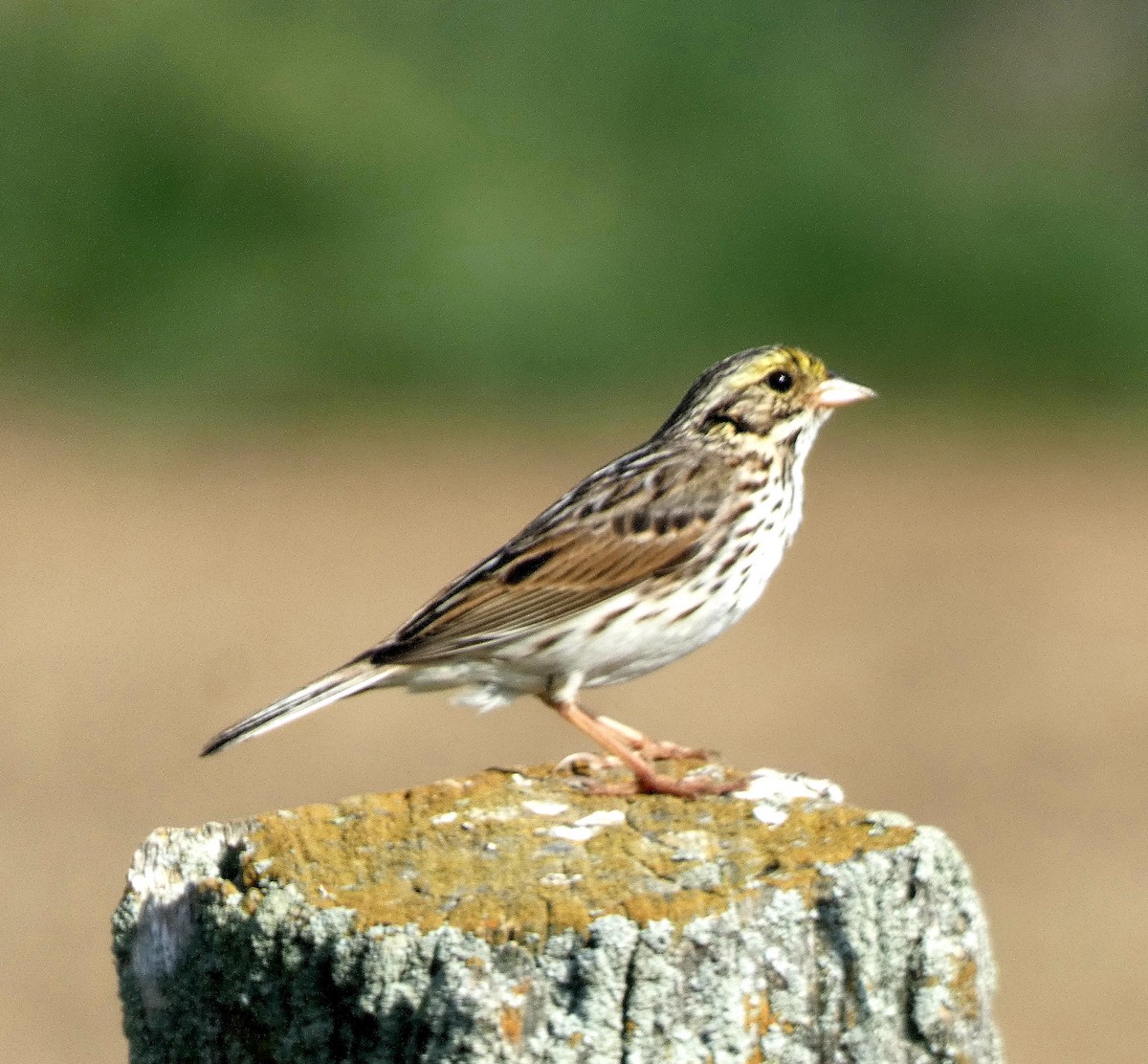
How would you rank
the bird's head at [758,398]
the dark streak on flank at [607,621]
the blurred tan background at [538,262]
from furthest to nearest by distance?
the blurred tan background at [538,262]
the bird's head at [758,398]
the dark streak on flank at [607,621]

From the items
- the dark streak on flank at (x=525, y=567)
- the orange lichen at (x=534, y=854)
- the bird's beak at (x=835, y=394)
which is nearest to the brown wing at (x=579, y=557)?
the dark streak on flank at (x=525, y=567)

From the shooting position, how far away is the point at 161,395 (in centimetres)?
1862

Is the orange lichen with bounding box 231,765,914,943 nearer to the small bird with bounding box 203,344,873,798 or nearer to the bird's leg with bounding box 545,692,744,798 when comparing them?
the bird's leg with bounding box 545,692,744,798

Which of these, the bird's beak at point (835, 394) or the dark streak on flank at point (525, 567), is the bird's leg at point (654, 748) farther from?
the bird's beak at point (835, 394)

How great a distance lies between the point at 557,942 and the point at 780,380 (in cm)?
359

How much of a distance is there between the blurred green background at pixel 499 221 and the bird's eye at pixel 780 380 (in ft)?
35.8

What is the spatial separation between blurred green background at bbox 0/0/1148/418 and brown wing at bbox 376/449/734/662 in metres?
11.3

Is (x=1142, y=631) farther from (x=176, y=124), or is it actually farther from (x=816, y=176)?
(x=176, y=124)

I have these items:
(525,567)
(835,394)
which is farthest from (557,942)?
(835,394)

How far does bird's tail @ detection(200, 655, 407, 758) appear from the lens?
5.50 m

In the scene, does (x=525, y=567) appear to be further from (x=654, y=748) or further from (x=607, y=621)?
(x=654, y=748)

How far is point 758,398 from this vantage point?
6906mm

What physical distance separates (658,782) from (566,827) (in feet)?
1.64

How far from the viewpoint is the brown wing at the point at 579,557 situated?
6.13 metres
